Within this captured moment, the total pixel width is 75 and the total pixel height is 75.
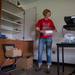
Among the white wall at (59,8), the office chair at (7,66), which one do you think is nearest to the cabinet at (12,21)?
the white wall at (59,8)

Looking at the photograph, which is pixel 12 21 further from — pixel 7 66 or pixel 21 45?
pixel 7 66

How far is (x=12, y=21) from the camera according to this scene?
4.34m

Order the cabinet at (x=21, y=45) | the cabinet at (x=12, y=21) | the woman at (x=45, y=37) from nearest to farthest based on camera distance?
the cabinet at (x=21, y=45), the woman at (x=45, y=37), the cabinet at (x=12, y=21)

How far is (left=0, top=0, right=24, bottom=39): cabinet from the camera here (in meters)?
4.26

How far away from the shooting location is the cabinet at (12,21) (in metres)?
4.26

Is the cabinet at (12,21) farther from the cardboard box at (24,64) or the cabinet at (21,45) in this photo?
the cardboard box at (24,64)

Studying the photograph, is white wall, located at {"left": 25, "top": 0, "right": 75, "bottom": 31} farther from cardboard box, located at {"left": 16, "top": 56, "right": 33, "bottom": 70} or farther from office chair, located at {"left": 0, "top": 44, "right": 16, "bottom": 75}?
office chair, located at {"left": 0, "top": 44, "right": 16, "bottom": 75}

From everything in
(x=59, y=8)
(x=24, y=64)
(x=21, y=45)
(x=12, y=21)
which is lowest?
(x=24, y=64)

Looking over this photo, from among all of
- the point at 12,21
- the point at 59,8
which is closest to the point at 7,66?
the point at 12,21

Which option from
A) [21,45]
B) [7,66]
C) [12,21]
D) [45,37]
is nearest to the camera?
[7,66]

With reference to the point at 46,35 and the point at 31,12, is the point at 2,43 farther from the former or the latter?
the point at 31,12

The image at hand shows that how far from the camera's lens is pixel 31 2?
4949 millimetres

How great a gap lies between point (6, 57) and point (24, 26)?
2.10 m

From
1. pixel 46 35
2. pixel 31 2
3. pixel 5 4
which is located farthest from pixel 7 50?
pixel 31 2
